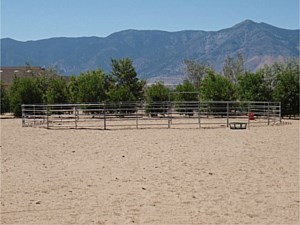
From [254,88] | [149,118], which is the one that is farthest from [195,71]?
[149,118]

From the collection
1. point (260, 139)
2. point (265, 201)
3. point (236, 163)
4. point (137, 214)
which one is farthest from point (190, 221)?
point (260, 139)

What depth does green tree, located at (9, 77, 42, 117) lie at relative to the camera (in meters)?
33.3

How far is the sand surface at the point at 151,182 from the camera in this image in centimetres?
609

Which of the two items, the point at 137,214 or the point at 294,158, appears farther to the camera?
the point at 294,158

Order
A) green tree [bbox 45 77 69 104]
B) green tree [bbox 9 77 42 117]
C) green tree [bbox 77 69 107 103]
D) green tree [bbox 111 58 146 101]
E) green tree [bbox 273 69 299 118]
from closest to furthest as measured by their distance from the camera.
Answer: green tree [bbox 273 69 299 118] < green tree [bbox 9 77 42 117] < green tree [bbox 77 69 107 103] < green tree [bbox 45 77 69 104] < green tree [bbox 111 58 146 101]

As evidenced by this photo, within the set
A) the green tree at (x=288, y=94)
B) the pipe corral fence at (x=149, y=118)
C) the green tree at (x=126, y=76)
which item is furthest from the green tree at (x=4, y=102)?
the green tree at (x=288, y=94)

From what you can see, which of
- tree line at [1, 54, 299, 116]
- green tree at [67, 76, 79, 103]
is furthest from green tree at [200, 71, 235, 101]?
green tree at [67, 76, 79, 103]

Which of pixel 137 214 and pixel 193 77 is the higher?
pixel 193 77

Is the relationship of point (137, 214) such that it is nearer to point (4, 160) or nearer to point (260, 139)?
point (4, 160)

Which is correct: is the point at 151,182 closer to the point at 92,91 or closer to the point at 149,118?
the point at 149,118

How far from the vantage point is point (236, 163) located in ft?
34.3

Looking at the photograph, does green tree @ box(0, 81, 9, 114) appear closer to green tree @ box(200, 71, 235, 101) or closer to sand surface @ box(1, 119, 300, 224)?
green tree @ box(200, 71, 235, 101)

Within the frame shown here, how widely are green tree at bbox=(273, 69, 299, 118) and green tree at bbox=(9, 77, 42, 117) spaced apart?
15467mm

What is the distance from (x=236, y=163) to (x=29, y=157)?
185 inches
